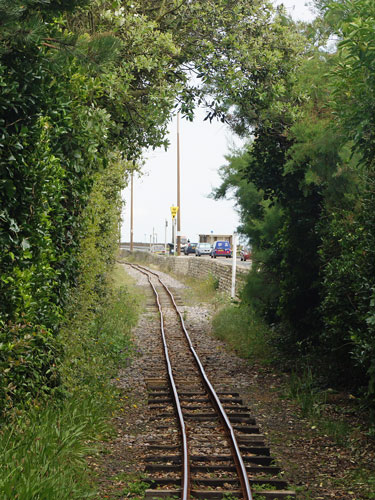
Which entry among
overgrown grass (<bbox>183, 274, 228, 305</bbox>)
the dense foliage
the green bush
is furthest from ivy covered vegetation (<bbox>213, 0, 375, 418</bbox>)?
overgrown grass (<bbox>183, 274, 228, 305</bbox>)

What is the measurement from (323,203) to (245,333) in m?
5.51

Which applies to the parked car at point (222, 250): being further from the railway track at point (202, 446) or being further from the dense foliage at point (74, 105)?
the railway track at point (202, 446)

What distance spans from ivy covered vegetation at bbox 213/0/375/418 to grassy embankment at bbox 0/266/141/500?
12.3 ft

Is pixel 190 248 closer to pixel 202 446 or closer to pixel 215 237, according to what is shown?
pixel 215 237

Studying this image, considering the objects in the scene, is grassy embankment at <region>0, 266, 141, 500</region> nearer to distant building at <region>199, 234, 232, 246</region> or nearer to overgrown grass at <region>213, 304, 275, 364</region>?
overgrown grass at <region>213, 304, 275, 364</region>

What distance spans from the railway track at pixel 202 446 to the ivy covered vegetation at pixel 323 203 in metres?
1.89

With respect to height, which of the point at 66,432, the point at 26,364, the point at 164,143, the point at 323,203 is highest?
the point at 164,143

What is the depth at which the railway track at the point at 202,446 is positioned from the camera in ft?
21.2

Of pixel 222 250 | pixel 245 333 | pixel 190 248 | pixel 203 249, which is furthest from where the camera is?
pixel 190 248

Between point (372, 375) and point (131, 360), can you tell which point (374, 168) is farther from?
point (131, 360)

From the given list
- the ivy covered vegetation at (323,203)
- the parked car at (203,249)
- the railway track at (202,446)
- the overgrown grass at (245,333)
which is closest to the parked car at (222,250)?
the parked car at (203,249)

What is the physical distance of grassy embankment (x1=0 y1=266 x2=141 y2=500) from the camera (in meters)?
5.34

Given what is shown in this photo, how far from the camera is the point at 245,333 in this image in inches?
628

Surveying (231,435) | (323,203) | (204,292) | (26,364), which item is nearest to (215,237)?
(204,292)
